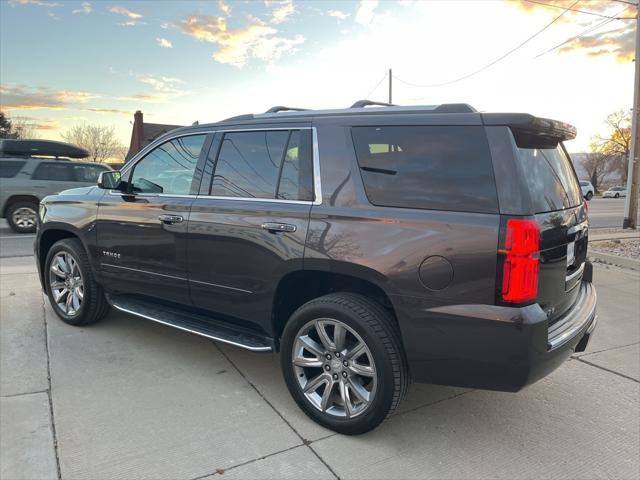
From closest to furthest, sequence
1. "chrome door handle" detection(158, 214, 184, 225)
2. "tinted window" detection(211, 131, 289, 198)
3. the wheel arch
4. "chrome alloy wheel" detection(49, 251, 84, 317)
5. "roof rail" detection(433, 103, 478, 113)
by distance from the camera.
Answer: "roof rail" detection(433, 103, 478, 113), the wheel arch, "tinted window" detection(211, 131, 289, 198), "chrome door handle" detection(158, 214, 184, 225), "chrome alloy wheel" detection(49, 251, 84, 317)

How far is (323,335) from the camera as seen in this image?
9.54 feet

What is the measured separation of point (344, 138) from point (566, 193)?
140cm

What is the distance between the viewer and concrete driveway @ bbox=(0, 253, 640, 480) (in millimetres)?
2570

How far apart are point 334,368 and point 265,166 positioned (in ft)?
4.63

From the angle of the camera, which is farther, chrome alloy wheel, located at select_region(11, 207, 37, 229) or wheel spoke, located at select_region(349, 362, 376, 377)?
chrome alloy wheel, located at select_region(11, 207, 37, 229)

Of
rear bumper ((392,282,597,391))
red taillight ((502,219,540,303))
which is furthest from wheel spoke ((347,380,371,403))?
red taillight ((502,219,540,303))

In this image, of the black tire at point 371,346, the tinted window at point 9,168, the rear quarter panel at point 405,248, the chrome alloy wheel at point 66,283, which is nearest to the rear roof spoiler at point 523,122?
the rear quarter panel at point 405,248

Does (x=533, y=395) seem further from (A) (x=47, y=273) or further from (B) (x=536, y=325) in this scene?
(A) (x=47, y=273)

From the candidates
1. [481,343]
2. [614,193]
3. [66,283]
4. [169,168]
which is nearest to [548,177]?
[481,343]

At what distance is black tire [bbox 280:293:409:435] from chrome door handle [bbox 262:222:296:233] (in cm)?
47

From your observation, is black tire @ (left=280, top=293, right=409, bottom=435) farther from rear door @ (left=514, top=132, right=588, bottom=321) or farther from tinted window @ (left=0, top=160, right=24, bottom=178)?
tinted window @ (left=0, top=160, right=24, bottom=178)

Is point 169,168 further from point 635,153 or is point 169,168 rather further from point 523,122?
point 635,153

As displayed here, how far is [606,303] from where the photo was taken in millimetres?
5684

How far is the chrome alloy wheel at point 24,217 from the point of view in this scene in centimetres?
1129
